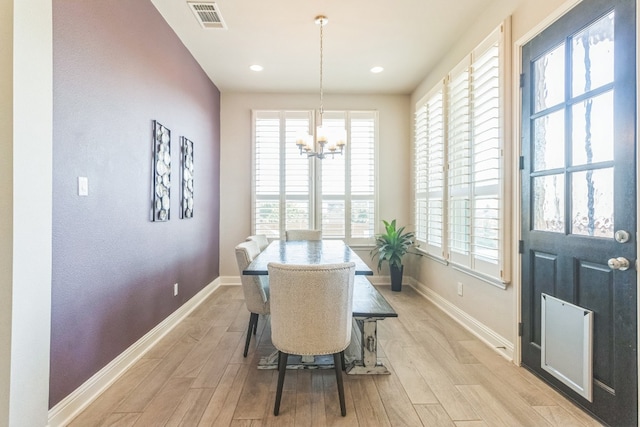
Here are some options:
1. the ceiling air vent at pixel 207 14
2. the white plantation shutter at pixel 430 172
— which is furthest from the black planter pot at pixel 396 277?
the ceiling air vent at pixel 207 14

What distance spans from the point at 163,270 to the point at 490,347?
3005 mm

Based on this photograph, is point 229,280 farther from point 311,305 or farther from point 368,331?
point 311,305

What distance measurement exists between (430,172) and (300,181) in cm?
190

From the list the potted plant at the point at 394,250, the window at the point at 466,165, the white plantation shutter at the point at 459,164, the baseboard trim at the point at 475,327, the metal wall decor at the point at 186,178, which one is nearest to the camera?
the baseboard trim at the point at 475,327

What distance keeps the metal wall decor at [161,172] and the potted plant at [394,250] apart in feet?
9.36

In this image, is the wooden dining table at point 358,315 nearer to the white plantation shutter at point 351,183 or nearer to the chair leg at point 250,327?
the chair leg at point 250,327

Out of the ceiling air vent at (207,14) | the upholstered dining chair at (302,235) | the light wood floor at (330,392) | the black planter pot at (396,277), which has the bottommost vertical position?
the light wood floor at (330,392)

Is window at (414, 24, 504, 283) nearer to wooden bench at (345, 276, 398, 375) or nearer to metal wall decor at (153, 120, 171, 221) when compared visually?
wooden bench at (345, 276, 398, 375)

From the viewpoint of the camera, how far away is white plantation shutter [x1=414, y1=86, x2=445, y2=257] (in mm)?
3805

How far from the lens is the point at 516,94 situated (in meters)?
2.42

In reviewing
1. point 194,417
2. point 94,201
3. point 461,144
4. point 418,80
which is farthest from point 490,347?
point 418,80

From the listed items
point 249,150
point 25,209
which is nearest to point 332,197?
point 249,150

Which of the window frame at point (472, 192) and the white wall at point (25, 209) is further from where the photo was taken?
the window frame at point (472, 192)

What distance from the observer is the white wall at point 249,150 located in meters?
4.91
